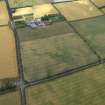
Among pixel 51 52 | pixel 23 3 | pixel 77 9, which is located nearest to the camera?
pixel 51 52

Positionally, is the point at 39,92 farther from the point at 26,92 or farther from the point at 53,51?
the point at 53,51

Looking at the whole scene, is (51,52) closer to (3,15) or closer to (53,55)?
(53,55)

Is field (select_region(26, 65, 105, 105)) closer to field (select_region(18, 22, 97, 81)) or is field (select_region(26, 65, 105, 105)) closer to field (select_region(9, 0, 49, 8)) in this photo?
field (select_region(18, 22, 97, 81))

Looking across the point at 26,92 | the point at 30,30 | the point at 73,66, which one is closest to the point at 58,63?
the point at 73,66

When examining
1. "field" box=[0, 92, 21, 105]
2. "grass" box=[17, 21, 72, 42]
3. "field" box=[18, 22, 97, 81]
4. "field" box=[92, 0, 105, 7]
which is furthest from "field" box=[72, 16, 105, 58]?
"field" box=[0, 92, 21, 105]

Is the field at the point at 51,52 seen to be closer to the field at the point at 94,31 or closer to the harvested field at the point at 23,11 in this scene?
the field at the point at 94,31

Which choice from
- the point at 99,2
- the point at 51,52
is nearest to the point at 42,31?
the point at 51,52

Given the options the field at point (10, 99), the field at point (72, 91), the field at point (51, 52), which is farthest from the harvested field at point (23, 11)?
the field at point (10, 99)
